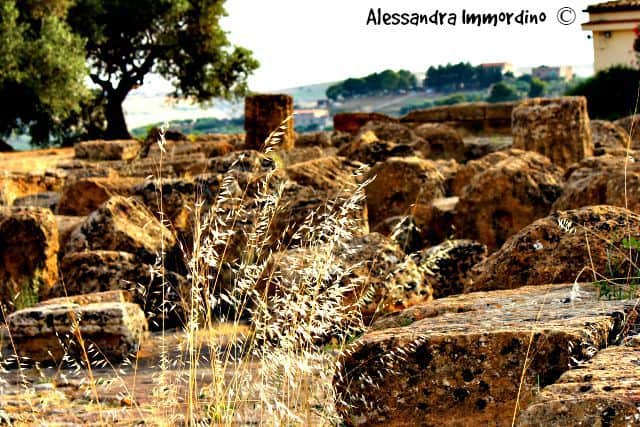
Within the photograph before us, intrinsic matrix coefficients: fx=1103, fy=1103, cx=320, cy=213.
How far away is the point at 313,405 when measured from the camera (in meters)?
4.12

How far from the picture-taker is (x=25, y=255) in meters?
8.15

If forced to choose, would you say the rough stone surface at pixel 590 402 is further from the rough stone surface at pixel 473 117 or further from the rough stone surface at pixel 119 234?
the rough stone surface at pixel 473 117

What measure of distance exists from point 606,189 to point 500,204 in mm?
1519

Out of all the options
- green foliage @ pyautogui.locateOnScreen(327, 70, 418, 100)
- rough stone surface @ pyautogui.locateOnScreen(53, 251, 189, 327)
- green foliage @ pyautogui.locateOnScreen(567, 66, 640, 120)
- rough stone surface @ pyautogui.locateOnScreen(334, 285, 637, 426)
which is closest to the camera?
rough stone surface @ pyautogui.locateOnScreen(334, 285, 637, 426)

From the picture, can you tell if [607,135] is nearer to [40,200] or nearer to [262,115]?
[262,115]

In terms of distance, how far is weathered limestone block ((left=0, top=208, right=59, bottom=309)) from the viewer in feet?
26.7

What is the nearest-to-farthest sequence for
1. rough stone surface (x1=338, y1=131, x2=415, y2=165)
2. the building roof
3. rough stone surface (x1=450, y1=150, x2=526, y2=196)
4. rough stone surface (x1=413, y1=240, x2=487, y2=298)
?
rough stone surface (x1=413, y1=240, x2=487, y2=298) → rough stone surface (x1=450, y1=150, x2=526, y2=196) → rough stone surface (x1=338, y1=131, x2=415, y2=165) → the building roof

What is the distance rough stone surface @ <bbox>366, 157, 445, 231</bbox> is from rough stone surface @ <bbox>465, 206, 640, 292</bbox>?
4.87 meters

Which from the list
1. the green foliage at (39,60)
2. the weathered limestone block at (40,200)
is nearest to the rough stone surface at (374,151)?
the weathered limestone block at (40,200)

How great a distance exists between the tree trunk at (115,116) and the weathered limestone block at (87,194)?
21.9m

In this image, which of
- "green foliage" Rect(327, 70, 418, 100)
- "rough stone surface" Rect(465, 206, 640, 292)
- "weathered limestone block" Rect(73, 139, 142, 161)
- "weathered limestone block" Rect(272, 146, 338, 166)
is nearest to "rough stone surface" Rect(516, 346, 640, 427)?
"rough stone surface" Rect(465, 206, 640, 292)

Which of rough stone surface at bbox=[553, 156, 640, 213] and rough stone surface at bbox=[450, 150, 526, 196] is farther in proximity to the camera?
rough stone surface at bbox=[450, 150, 526, 196]

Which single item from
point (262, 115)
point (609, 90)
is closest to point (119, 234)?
point (262, 115)

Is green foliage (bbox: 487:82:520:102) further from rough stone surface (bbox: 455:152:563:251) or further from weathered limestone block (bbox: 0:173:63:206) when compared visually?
rough stone surface (bbox: 455:152:563:251)
